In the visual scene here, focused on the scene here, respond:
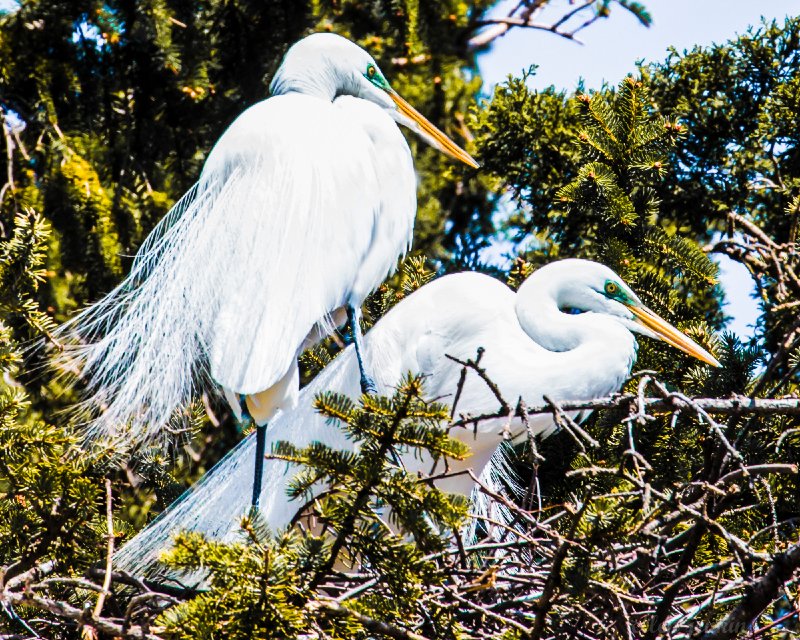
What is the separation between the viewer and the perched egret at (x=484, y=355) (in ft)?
8.89

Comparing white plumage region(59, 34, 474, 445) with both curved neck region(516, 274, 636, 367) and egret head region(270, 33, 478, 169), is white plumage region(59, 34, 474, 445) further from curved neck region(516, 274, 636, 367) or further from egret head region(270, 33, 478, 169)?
curved neck region(516, 274, 636, 367)

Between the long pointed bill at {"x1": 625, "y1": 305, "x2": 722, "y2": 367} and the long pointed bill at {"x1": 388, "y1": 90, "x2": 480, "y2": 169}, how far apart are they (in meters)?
0.74

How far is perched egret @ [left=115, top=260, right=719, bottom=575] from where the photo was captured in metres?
2.71

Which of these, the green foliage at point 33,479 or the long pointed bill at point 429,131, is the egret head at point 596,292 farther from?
the green foliage at point 33,479

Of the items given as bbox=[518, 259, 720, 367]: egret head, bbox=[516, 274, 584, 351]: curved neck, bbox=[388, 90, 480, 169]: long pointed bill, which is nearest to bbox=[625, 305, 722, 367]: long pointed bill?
bbox=[518, 259, 720, 367]: egret head

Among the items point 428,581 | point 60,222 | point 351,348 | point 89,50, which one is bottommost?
point 428,581

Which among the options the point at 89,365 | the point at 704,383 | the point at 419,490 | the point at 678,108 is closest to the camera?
the point at 419,490

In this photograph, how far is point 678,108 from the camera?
3205mm

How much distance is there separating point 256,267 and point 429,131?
2.98ft

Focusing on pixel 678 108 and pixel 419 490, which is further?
pixel 678 108

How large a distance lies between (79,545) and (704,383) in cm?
143

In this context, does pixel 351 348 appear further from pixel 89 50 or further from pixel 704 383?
pixel 89 50

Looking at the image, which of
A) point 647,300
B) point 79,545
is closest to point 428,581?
point 79,545

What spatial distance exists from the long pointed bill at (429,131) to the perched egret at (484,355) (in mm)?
509
